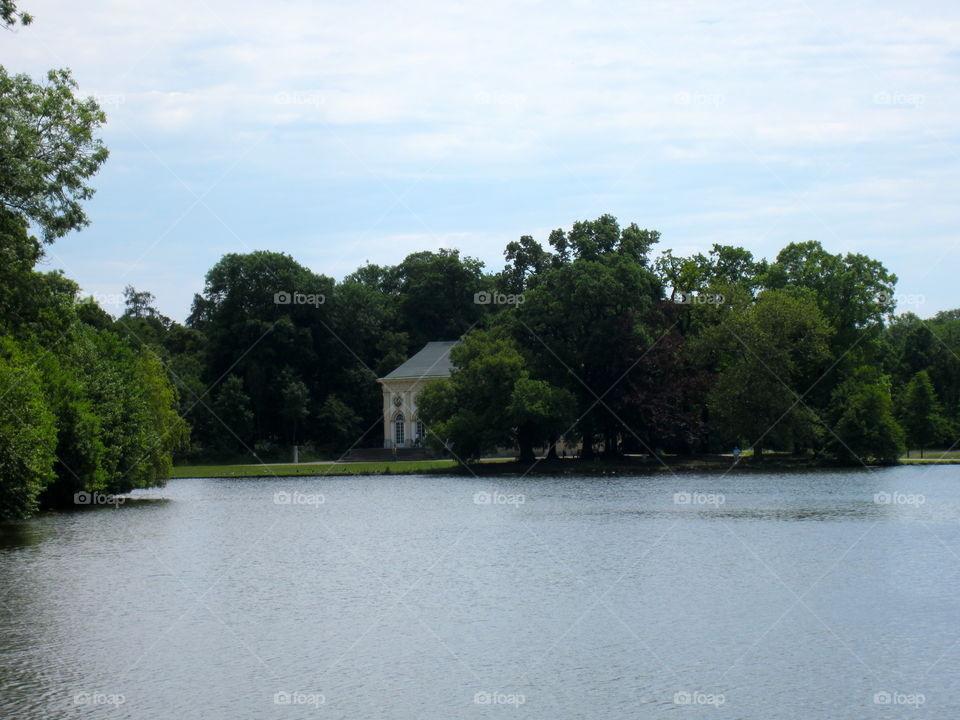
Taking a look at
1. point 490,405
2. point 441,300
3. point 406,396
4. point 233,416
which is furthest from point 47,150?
point 441,300

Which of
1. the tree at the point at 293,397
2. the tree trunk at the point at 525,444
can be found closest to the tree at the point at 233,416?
the tree at the point at 293,397

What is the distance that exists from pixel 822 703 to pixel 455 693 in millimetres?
4472

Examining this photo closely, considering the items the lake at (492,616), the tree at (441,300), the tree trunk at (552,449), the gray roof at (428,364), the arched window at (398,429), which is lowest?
the lake at (492,616)

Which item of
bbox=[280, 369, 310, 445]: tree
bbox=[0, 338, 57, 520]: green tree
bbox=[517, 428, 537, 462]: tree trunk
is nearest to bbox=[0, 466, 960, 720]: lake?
bbox=[0, 338, 57, 520]: green tree

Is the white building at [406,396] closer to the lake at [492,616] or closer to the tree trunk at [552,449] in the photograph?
the tree trunk at [552,449]

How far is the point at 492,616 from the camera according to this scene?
63.7ft

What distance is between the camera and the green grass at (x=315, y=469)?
231 feet

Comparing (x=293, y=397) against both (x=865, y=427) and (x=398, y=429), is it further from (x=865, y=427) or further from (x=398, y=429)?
(x=865, y=427)

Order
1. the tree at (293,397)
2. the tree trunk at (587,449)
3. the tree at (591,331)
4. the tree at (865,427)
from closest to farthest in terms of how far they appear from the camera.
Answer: the tree at (865,427), the tree at (591,331), the tree trunk at (587,449), the tree at (293,397)

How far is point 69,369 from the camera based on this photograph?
44.0m

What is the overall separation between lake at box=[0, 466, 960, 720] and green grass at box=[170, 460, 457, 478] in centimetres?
3253

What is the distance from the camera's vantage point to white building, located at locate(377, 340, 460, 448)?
9312 cm

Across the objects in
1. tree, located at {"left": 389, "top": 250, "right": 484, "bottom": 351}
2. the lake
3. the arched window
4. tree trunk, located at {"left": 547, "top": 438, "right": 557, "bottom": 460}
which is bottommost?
the lake

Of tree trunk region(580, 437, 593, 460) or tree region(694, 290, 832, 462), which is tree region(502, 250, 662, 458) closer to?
tree trunk region(580, 437, 593, 460)
